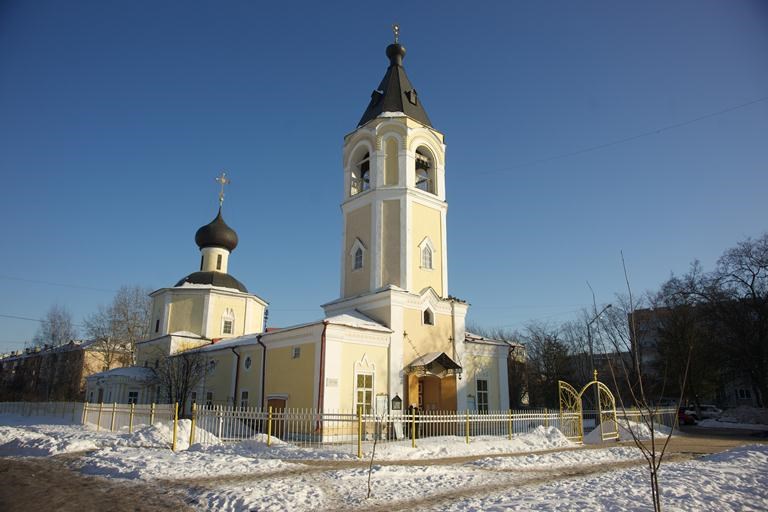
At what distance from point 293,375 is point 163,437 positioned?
510cm

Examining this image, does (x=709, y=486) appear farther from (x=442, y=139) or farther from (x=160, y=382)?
(x=160, y=382)

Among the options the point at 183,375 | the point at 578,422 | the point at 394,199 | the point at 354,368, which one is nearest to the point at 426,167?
the point at 394,199

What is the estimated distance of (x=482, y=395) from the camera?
20.9 m

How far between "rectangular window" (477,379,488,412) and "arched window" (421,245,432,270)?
5.24 m

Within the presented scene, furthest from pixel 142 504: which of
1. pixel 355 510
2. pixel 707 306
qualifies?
pixel 707 306

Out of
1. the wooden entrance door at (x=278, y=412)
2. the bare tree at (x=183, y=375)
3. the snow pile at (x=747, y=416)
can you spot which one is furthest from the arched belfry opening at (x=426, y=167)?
the snow pile at (x=747, y=416)

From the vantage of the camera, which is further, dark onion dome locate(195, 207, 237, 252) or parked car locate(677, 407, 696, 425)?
dark onion dome locate(195, 207, 237, 252)

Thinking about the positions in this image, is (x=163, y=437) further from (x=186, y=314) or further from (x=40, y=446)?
(x=186, y=314)

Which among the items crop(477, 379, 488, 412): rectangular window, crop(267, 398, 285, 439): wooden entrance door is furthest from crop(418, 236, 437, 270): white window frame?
crop(267, 398, 285, 439): wooden entrance door

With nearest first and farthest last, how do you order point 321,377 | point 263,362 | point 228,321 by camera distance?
point 321,377, point 263,362, point 228,321

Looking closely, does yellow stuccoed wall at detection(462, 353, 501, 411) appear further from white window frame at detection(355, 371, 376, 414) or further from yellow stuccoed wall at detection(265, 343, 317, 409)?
yellow stuccoed wall at detection(265, 343, 317, 409)

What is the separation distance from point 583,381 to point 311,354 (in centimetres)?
3103

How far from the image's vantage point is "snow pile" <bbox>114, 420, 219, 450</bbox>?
13469 mm

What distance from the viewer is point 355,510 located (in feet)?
23.6
